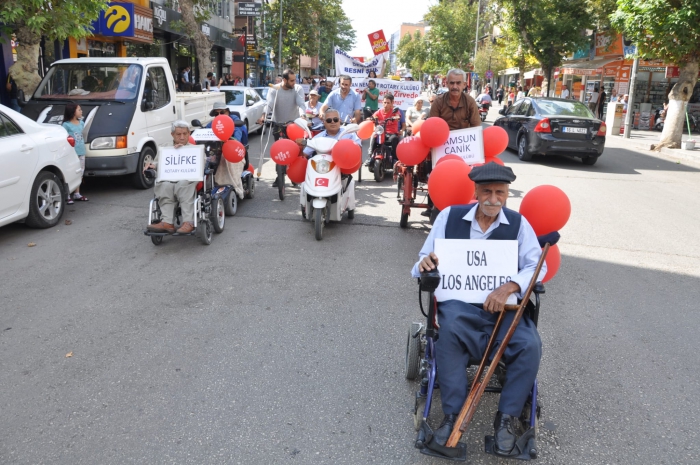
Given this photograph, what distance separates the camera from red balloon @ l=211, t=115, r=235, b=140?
297 inches

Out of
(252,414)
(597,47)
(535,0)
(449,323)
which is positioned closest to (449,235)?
(449,323)

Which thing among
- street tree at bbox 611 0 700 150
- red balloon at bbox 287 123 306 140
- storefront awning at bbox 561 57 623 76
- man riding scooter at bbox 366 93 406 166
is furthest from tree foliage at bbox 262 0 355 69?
red balloon at bbox 287 123 306 140

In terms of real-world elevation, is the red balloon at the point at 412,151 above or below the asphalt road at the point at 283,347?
above

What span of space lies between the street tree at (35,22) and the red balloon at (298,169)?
17.6 ft

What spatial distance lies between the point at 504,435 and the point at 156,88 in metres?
9.31

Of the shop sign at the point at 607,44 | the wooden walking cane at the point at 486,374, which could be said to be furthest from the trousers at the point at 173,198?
the shop sign at the point at 607,44

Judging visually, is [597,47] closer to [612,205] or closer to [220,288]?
[612,205]

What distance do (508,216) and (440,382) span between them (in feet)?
3.42

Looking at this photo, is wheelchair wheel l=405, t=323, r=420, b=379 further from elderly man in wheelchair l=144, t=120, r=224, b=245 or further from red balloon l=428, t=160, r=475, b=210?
elderly man in wheelchair l=144, t=120, r=224, b=245

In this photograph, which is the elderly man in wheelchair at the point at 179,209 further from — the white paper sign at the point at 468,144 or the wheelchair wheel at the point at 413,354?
the wheelchair wheel at the point at 413,354

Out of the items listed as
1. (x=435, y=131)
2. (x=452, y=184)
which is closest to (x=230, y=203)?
(x=435, y=131)

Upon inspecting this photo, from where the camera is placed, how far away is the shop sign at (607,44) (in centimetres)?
2953

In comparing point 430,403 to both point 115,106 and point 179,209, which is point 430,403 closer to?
point 179,209

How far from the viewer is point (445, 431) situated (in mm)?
2873
